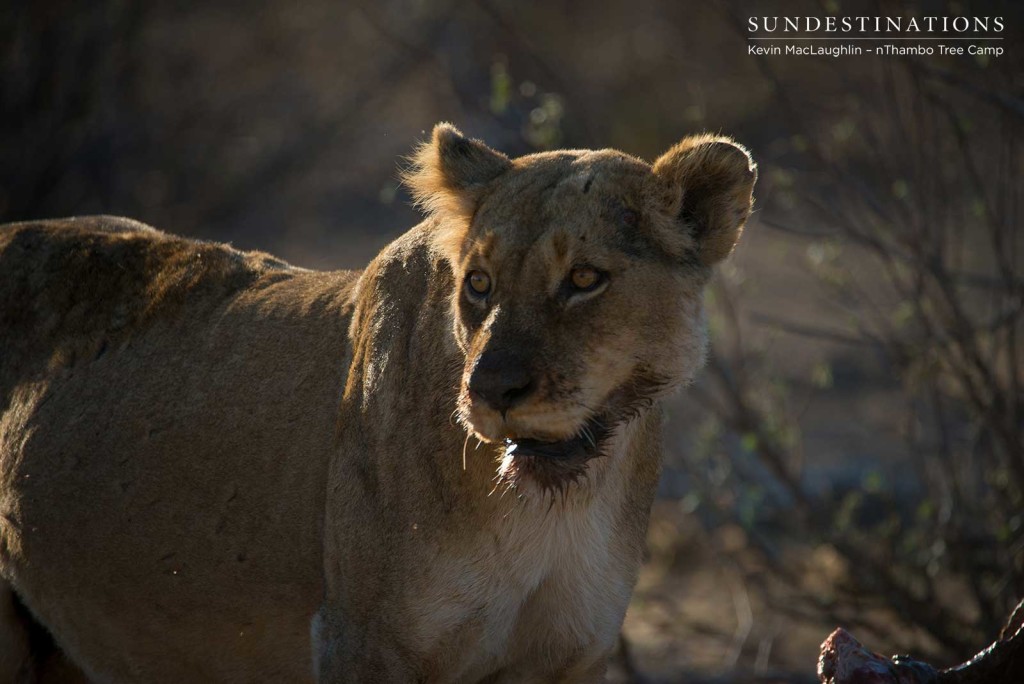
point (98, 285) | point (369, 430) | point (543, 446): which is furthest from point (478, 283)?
point (98, 285)

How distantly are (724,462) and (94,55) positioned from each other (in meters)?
7.52

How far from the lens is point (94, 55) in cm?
1170

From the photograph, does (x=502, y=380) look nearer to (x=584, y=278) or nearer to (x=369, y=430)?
(x=584, y=278)

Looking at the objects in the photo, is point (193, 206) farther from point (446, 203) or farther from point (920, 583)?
point (446, 203)

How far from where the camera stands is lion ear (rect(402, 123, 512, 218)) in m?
3.79

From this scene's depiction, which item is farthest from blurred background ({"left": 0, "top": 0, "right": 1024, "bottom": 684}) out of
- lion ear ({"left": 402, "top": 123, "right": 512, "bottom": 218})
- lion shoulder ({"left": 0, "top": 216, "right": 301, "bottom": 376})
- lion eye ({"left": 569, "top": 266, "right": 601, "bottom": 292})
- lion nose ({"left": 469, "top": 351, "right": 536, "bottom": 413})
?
lion nose ({"left": 469, "top": 351, "right": 536, "bottom": 413})

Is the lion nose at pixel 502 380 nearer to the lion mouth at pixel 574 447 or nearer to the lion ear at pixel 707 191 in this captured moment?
the lion mouth at pixel 574 447

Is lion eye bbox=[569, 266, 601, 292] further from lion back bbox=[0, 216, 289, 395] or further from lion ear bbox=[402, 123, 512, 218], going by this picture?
lion back bbox=[0, 216, 289, 395]

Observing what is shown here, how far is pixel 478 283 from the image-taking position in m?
3.47

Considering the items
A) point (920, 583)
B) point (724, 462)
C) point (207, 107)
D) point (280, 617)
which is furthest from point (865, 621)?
point (207, 107)

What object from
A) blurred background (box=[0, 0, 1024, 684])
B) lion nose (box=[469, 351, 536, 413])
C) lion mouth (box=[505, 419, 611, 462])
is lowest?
blurred background (box=[0, 0, 1024, 684])

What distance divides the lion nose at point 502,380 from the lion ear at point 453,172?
0.69 m

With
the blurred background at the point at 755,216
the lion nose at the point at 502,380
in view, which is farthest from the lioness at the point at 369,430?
the blurred background at the point at 755,216

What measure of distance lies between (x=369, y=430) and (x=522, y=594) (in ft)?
2.14
